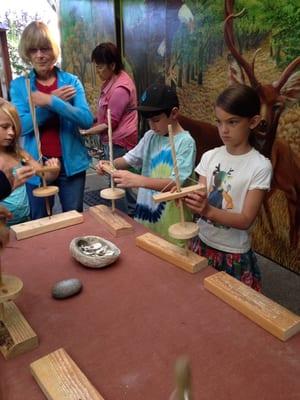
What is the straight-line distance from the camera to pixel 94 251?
1289 millimetres

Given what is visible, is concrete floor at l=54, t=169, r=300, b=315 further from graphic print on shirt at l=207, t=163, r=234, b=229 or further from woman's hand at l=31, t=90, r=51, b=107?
woman's hand at l=31, t=90, r=51, b=107

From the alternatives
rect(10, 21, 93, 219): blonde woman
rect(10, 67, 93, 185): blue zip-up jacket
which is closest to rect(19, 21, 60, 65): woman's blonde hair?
rect(10, 21, 93, 219): blonde woman

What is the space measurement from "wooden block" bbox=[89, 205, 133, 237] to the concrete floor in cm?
130

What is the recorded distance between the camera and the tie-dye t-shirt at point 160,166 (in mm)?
1580

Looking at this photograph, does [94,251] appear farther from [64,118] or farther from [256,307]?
[64,118]

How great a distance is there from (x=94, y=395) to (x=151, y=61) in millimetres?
3255

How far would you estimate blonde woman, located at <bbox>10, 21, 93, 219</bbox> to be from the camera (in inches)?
70.7

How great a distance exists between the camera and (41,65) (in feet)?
6.04

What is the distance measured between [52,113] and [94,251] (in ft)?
2.97

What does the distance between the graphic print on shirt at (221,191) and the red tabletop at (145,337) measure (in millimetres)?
332

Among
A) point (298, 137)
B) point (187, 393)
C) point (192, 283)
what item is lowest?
point (192, 283)

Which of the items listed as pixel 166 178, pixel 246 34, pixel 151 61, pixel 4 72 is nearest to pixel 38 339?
pixel 166 178

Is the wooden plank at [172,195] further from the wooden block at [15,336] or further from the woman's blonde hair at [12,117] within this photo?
the woman's blonde hair at [12,117]

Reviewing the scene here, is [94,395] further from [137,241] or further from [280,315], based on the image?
[137,241]
